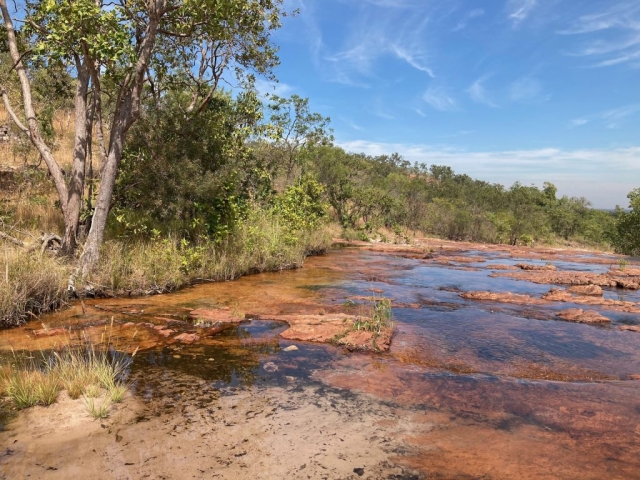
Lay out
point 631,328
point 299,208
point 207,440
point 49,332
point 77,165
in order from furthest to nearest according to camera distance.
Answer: point 299,208
point 77,165
point 631,328
point 49,332
point 207,440

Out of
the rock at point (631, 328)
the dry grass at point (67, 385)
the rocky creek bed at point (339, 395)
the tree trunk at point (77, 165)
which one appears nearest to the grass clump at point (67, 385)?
the dry grass at point (67, 385)

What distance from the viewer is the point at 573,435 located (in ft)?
12.0

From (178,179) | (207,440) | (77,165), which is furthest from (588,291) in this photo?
(77,165)

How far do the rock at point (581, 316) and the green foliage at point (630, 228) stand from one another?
25.8 meters

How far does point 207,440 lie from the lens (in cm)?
335

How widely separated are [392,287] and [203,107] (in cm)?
748

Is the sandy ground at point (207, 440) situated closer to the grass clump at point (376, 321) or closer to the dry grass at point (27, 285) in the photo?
the grass clump at point (376, 321)

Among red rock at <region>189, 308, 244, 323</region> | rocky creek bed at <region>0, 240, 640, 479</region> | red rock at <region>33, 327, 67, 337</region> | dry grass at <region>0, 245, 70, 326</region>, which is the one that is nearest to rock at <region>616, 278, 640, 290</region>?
rocky creek bed at <region>0, 240, 640, 479</region>

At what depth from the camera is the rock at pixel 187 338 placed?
5.90 m

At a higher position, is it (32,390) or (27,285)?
(27,285)

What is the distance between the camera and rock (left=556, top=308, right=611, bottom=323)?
8.02m

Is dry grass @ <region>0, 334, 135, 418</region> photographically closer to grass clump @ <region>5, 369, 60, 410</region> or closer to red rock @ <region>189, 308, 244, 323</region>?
grass clump @ <region>5, 369, 60, 410</region>

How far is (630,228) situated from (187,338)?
33326 millimetres

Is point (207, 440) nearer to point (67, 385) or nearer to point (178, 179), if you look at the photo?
point (67, 385)
